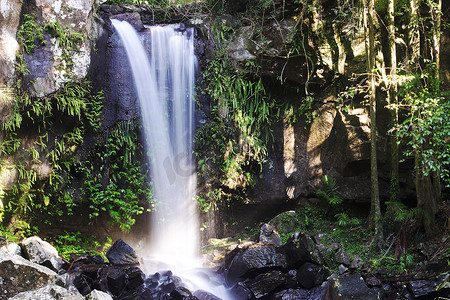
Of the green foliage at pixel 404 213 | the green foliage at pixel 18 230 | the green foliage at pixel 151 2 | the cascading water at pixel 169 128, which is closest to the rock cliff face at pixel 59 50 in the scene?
the cascading water at pixel 169 128

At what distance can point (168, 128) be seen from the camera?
787 cm

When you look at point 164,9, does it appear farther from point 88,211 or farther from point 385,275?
point 385,275

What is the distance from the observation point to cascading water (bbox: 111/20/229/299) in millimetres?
7590

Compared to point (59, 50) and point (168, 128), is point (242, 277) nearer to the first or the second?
point (168, 128)

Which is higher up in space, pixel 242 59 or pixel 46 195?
pixel 242 59

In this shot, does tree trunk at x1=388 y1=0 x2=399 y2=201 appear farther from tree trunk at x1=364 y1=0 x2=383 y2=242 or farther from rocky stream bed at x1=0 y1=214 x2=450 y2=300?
rocky stream bed at x1=0 y1=214 x2=450 y2=300

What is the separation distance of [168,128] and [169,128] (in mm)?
23

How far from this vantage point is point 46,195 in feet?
21.9

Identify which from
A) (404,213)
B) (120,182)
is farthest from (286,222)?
(120,182)

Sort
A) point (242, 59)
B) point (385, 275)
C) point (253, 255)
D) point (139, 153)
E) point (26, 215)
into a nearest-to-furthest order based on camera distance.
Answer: point (385, 275), point (253, 255), point (26, 215), point (139, 153), point (242, 59)

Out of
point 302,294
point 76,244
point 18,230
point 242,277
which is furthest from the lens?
point 76,244

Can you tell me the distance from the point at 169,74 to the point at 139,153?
201 cm

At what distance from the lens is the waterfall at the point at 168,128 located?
7590mm

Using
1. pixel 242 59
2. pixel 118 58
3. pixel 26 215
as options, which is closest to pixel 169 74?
pixel 118 58
